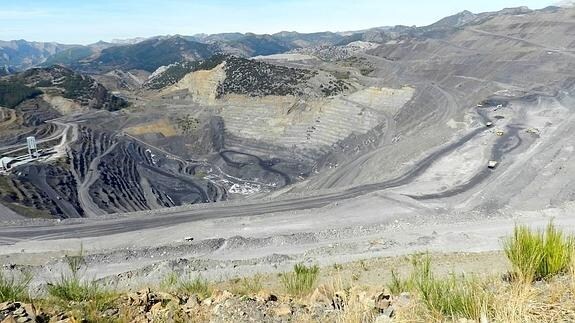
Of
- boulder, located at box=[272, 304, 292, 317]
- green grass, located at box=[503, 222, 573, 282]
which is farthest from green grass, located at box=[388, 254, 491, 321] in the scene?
boulder, located at box=[272, 304, 292, 317]

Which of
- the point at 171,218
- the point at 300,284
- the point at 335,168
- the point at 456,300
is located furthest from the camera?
the point at 335,168

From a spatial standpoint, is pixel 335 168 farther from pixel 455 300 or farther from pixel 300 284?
pixel 455 300

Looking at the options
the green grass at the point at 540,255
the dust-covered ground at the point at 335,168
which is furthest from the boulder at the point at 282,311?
the dust-covered ground at the point at 335,168

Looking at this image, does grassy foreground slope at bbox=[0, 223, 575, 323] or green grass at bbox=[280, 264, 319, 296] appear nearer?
grassy foreground slope at bbox=[0, 223, 575, 323]

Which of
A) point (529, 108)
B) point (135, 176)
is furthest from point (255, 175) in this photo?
point (529, 108)

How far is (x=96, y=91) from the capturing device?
9419 centimetres

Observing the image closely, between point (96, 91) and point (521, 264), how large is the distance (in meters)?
98.0

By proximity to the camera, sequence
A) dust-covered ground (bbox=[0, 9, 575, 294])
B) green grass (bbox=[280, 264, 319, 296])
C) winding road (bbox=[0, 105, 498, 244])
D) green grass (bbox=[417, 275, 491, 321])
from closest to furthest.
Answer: green grass (bbox=[417, 275, 491, 321]) → green grass (bbox=[280, 264, 319, 296]) → dust-covered ground (bbox=[0, 9, 575, 294]) → winding road (bbox=[0, 105, 498, 244])

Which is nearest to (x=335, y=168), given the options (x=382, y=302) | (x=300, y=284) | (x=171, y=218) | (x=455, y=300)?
(x=171, y=218)

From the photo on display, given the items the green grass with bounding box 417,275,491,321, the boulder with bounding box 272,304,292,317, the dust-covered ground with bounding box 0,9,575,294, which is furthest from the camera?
the dust-covered ground with bounding box 0,9,575,294

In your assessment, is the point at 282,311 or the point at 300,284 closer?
the point at 282,311

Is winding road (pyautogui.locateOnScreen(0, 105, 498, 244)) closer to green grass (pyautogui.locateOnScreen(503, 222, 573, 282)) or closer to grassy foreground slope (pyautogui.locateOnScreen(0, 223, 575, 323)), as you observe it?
grassy foreground slope (pyautogui.locateOnScreen(0, 223, 575, 323))

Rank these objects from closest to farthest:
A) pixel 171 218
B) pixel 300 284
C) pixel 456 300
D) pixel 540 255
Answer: pixel 456 300
pixel 540 255
pixel 300 284
pixel 171 218

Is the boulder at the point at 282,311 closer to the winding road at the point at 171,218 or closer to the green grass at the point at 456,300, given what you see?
the green grass at the point at 456,300
